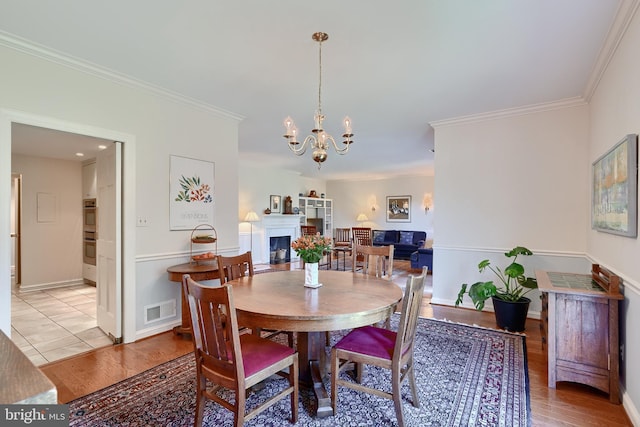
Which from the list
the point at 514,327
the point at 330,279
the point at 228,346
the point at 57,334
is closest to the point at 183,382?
the point at 228,346

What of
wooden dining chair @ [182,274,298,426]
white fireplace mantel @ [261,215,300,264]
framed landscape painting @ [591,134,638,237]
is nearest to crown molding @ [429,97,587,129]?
framed landscape painting @ [591,134,638,237]

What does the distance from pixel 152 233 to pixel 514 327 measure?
3.96 meters

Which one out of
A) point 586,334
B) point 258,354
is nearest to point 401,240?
point 586,334

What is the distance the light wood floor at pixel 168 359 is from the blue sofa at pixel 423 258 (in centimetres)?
309

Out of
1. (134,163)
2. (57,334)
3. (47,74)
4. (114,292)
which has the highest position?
(47,74)

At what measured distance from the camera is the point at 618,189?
89.7 inches

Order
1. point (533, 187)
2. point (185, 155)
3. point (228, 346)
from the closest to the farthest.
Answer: point (228, 346) → point (185, 155) → point (533, 187)

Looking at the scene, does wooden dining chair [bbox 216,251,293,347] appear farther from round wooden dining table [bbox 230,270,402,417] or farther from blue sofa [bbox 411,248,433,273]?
blue sofa [bbox 411,248,433,273]

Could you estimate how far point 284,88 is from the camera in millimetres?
3270

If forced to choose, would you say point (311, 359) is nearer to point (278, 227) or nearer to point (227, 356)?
point (227, 356)

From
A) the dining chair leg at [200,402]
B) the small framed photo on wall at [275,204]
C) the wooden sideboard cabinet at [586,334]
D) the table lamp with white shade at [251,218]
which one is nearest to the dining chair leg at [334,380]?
the dining chair leg at [200,402]

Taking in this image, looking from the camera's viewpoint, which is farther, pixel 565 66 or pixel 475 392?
pixel 565 66

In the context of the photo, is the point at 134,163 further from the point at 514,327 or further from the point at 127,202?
the point at 514,327

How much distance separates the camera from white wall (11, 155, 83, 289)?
534cm
